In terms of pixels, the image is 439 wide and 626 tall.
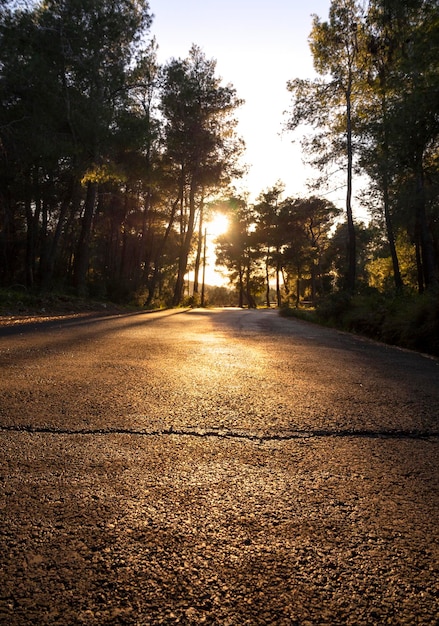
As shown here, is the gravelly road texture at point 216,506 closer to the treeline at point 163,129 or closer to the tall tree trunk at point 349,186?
the treeline at point 163,129

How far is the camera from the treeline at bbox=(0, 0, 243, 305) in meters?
10.9

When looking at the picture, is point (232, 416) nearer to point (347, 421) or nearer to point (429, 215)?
point (347, 421)

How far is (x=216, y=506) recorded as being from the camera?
1.43 m

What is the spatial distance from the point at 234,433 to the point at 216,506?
0.81 m

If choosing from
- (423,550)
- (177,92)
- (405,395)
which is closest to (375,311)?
(405,395)

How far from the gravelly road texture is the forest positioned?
5.61 meters

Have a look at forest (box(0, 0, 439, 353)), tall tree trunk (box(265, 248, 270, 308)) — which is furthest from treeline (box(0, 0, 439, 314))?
tall tree trunk (box(265, 248, 270, 308))

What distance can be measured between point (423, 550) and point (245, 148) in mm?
30165

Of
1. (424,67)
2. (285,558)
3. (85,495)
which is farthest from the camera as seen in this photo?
(424,67)

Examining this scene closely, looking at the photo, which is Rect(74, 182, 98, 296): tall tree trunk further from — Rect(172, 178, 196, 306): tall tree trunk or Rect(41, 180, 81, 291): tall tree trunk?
Rect(172, 178, 196, 306): tall tree trunk

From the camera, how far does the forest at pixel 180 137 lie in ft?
30.6

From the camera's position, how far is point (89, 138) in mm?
13164

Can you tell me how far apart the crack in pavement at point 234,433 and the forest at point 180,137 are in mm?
5267

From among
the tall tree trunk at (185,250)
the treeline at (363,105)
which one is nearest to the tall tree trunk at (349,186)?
the treeline at (363,105)
